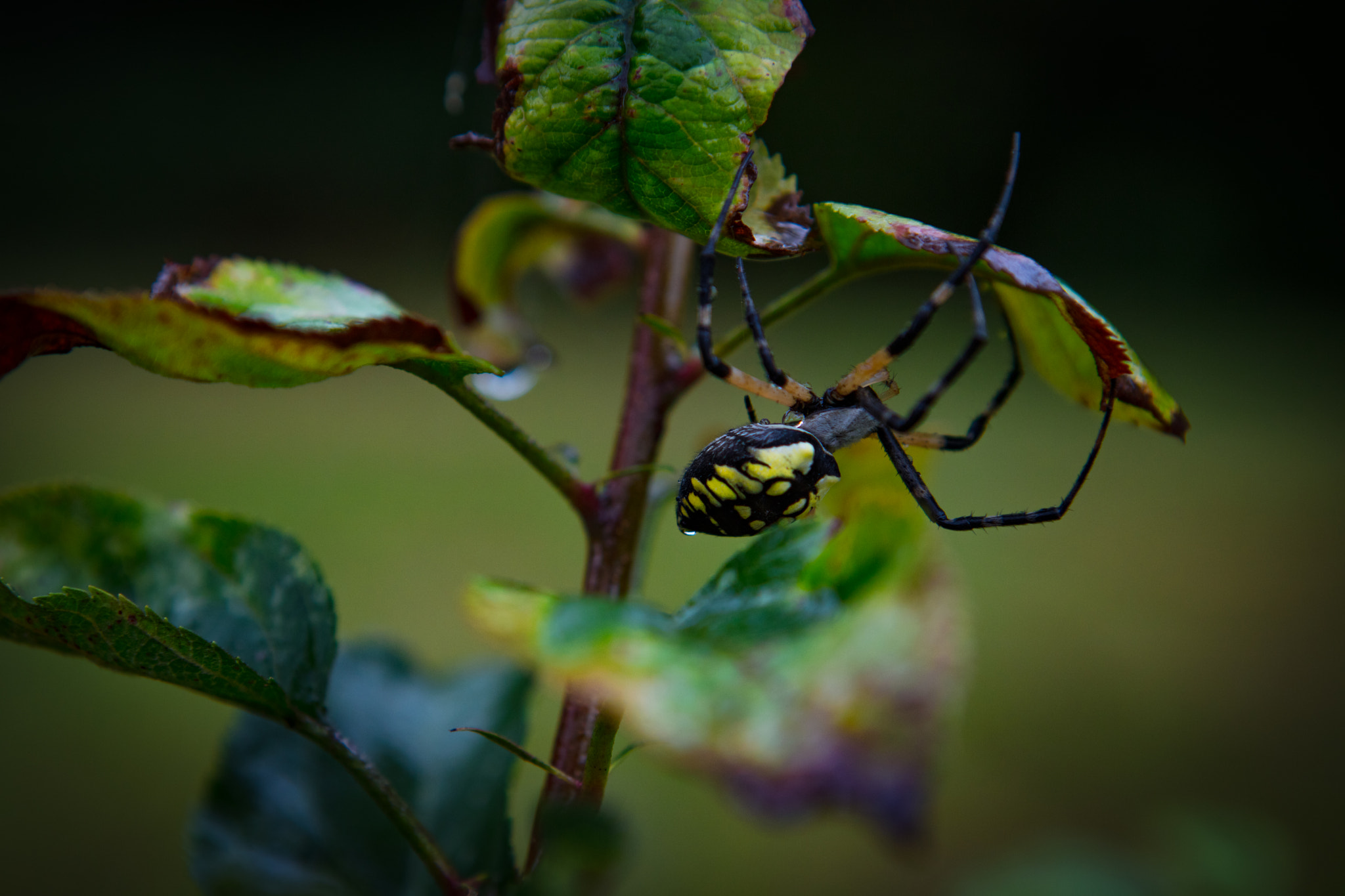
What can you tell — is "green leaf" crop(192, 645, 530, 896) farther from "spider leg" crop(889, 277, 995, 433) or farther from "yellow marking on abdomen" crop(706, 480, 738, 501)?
"spider leg" crop(889, 277, 995, 433)

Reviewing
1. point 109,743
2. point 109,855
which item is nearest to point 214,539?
point 109,855

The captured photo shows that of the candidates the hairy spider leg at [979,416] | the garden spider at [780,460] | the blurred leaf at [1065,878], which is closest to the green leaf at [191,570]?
the garden spider at [780,460]

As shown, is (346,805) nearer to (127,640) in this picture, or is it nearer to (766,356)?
(127,640)

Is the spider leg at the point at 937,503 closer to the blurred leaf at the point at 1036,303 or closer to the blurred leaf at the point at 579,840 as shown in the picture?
the blurred leaf at the point at 1036,303

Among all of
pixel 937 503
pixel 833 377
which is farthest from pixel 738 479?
pixel 833 377

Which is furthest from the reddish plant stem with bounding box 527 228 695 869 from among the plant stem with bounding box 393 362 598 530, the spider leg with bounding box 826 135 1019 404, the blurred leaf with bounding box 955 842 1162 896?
the blurred leaf with bounding box 955 842 1162 896
